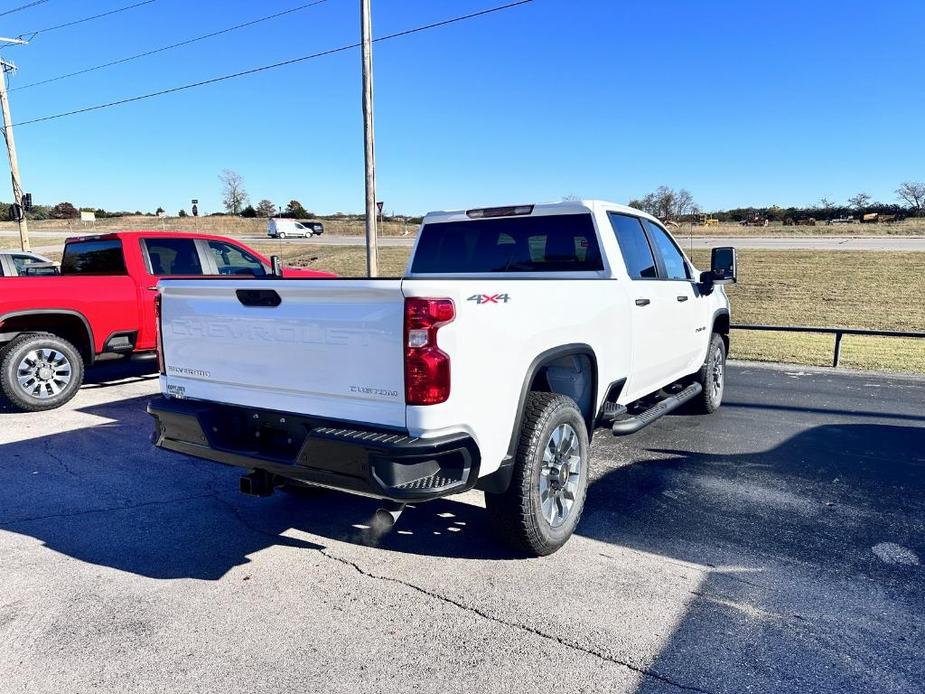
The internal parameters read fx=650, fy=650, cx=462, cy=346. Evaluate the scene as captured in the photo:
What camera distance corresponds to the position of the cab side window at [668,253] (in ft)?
18.0

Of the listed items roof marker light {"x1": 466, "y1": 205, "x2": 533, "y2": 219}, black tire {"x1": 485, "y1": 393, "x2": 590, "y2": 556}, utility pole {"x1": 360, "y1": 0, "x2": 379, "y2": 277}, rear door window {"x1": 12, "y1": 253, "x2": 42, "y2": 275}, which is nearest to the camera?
black tire {"x1": 485, "y1": 393, "x2": 590, "y2": 556}

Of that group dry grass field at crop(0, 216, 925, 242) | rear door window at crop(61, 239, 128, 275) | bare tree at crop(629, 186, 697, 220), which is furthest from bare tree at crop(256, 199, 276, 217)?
rear door window at crop(61, 239, 128, 275)

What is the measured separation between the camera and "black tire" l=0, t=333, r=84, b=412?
693 centimetres

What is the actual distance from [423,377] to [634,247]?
280 centimetres

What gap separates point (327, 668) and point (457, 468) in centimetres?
97

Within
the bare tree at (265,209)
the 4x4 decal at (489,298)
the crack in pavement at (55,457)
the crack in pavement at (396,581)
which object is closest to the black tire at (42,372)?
the crack in pavement at (55,457)

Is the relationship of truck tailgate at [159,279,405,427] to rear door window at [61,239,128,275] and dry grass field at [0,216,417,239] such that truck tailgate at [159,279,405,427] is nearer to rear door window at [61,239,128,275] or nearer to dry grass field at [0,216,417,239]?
rear door window at [61,239,128,275]

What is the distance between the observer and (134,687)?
2525mm

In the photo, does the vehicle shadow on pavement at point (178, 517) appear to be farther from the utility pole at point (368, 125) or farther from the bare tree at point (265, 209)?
the bare tree at point (265, 209)

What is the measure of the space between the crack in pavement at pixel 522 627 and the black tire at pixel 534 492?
502 mm

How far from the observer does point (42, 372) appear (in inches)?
281

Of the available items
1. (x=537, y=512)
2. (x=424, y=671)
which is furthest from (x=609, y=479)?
(x=424, y=671)

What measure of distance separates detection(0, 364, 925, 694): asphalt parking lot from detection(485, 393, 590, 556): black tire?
15cm

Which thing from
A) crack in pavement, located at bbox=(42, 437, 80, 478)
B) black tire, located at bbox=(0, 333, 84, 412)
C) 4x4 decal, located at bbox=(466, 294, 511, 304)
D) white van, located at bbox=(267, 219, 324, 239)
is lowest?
crack in pavement, located at bbox=(42, 437, 80, 478)
